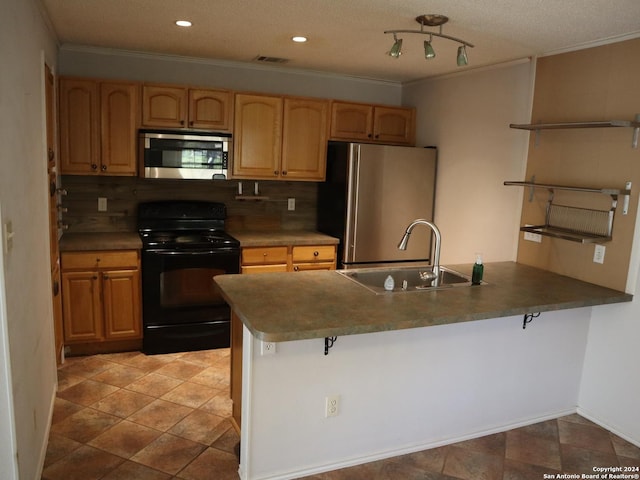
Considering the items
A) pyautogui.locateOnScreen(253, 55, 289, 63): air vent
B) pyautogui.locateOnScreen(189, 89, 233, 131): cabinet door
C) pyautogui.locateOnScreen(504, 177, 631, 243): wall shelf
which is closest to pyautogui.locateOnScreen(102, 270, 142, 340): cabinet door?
pyautogui.locateOnScreen(189, 89, 233, 131): cabinet door

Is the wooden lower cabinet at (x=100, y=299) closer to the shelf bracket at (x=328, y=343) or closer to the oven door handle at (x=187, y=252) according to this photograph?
the oven door handle at (x=187, y=252)

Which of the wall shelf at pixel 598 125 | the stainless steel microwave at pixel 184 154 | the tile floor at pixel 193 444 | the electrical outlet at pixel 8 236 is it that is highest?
the wall shelf at pixel 598 125

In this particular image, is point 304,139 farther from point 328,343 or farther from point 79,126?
point 328,343

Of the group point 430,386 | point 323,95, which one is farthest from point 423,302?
point 323,95

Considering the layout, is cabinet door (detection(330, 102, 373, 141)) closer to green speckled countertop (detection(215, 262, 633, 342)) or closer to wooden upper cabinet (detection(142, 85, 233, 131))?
wooden upper cabinet (detection(142, 85, 233, 131))

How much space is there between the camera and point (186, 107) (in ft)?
13.1

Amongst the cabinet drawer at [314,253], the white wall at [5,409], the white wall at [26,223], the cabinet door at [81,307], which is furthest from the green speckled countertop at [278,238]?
the white wall at [5,409]

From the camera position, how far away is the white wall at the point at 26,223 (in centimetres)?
184

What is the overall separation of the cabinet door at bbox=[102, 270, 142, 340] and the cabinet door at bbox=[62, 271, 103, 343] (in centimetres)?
6

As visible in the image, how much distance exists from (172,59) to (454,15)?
248cm

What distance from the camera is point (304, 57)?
3963mm

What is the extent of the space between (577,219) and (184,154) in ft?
9.45

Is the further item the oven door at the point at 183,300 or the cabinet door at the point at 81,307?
the oven door at the point at 183,300

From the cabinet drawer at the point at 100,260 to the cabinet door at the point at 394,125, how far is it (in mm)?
2377
